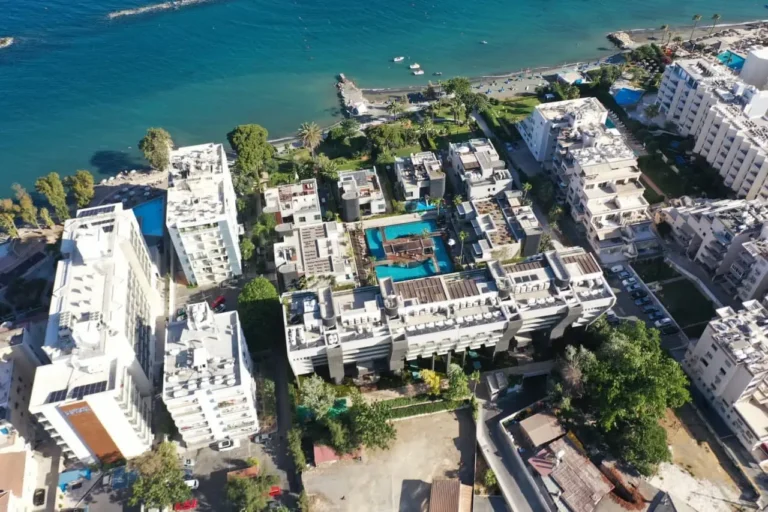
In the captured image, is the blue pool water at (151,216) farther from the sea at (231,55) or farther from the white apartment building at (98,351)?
the sea at (231,55)

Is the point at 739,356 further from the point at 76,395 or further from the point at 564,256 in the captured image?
the point at 76,395

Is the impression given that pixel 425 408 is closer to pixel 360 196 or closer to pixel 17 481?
pixel 360 196

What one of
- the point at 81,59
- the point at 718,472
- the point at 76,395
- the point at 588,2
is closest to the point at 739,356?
the point at 718,472

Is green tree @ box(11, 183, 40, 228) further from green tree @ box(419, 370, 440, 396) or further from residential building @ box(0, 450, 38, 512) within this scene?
green tree @ box(419, 370, 440, 396)

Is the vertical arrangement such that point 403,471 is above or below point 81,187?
below

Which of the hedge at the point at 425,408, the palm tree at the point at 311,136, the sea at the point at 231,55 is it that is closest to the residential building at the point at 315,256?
the hedge at the point at 425,408

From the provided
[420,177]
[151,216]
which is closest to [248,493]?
[151,216]
